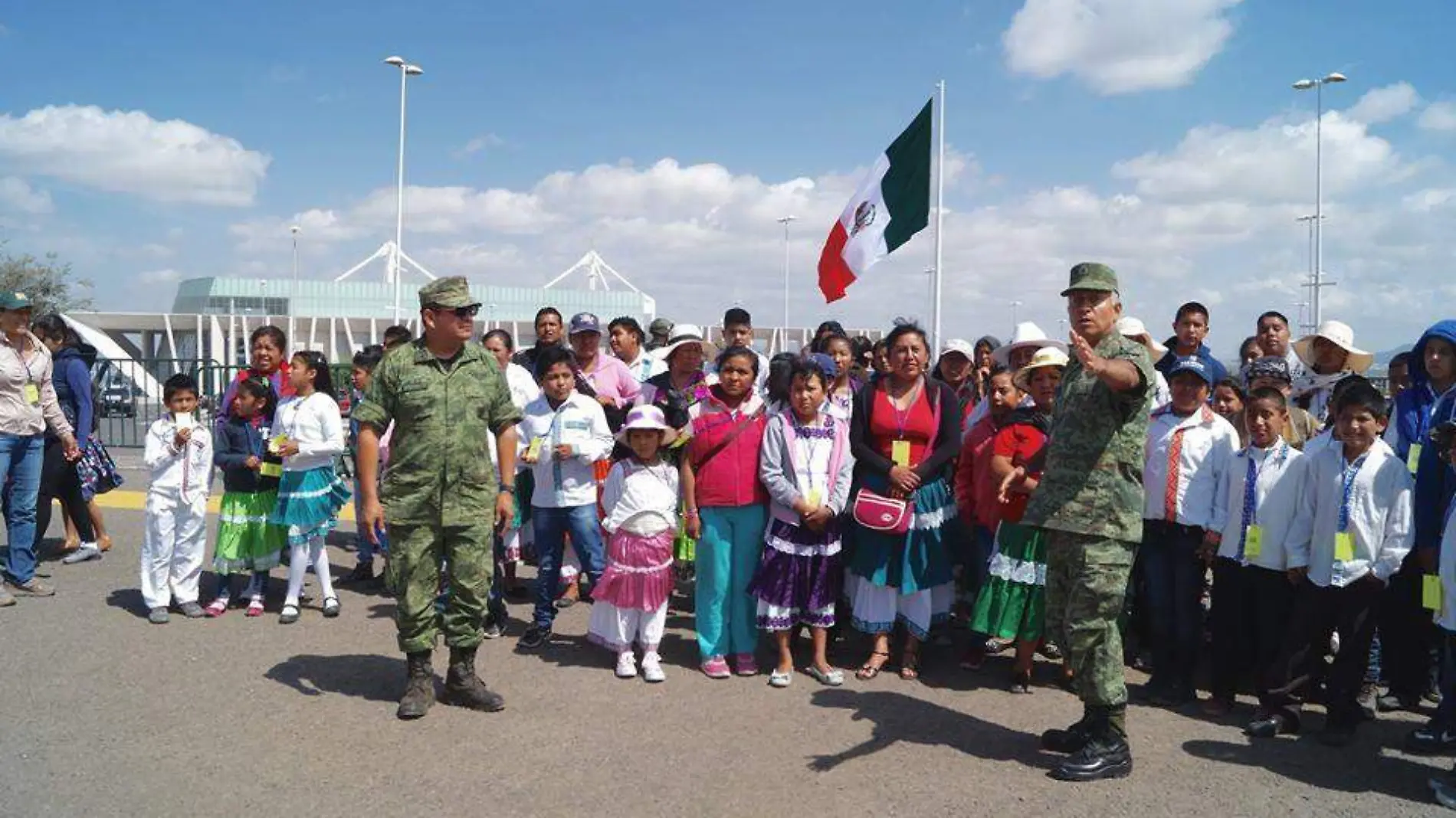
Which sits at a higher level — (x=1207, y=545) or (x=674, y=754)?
(x=1207, y=545)

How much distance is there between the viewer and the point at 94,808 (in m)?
3.43

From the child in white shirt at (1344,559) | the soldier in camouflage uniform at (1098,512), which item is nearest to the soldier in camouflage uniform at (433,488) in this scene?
the soldier in camouflage uniform at (1098,512)

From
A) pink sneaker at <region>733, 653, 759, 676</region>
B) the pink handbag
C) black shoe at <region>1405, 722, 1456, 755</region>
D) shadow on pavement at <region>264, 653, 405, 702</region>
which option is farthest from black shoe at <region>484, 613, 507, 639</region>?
black shoe at <region>1405, 722, 1456, 755</region>

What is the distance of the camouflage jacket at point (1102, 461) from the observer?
3883 millimetres

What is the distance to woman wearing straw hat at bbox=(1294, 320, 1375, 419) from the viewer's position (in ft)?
20.0

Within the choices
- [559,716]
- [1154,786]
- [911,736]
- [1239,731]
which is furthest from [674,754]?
[1239,731]

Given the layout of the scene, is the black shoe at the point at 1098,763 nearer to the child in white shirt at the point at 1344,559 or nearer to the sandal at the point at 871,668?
the child in white shirt at the point at 1344,559

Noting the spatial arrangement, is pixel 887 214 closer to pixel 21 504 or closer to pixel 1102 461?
pixel 1102 461

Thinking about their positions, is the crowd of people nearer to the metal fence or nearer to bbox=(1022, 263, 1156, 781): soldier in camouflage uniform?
bbox=(1022, 263, 1156, 781): soldier in camouflage uniform

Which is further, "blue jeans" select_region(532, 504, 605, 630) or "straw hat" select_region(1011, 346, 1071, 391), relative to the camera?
"blue jeans" select_region(532, 504, 605, 630)

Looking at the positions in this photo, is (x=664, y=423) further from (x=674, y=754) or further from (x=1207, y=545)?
(x=1207, y=545)

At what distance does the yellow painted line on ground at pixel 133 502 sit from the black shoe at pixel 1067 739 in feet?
24.5

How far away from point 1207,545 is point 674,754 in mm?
2824

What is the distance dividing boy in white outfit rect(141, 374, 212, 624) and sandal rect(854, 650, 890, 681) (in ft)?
13.4
